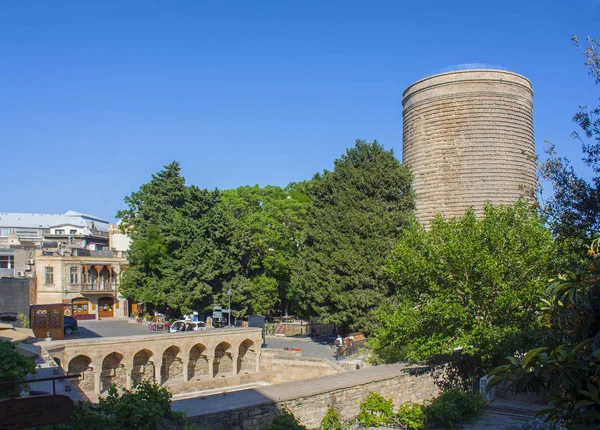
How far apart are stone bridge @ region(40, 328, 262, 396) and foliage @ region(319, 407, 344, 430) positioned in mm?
12084

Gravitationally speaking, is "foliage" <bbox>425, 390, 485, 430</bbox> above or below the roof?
below

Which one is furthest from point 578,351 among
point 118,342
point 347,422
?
point 118,342

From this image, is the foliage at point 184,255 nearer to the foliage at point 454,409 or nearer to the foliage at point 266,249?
the foliage at point 266,249

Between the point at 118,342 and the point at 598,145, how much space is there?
66.7 ft

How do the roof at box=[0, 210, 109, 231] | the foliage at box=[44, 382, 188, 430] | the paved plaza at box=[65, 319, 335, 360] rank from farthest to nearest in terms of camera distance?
the roof at box=[0, 210, 109, 231], the paved plaza at box=[65, 319, 335, 360], the foliage at box=[44, 382, 188, 430]

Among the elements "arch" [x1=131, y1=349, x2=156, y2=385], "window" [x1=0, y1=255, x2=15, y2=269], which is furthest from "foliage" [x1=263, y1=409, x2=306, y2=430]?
"window" [x1=0, y1=255, x2=15, y2=269]

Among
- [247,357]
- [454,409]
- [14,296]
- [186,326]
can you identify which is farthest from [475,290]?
[14,296]

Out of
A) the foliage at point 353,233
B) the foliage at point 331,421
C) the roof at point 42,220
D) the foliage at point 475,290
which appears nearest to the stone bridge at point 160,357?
the foliage at point 353,233

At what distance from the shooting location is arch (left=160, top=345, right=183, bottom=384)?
2695 cm

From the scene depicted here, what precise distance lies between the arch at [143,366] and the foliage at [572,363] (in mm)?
21860

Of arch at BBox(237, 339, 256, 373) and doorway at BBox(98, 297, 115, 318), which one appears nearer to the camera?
arch at BBox(237, 339, 256, 373)

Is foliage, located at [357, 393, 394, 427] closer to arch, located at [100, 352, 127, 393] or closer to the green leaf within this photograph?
the green leaf

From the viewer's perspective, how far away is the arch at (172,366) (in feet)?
88.4

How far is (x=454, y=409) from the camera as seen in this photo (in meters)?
14.2
